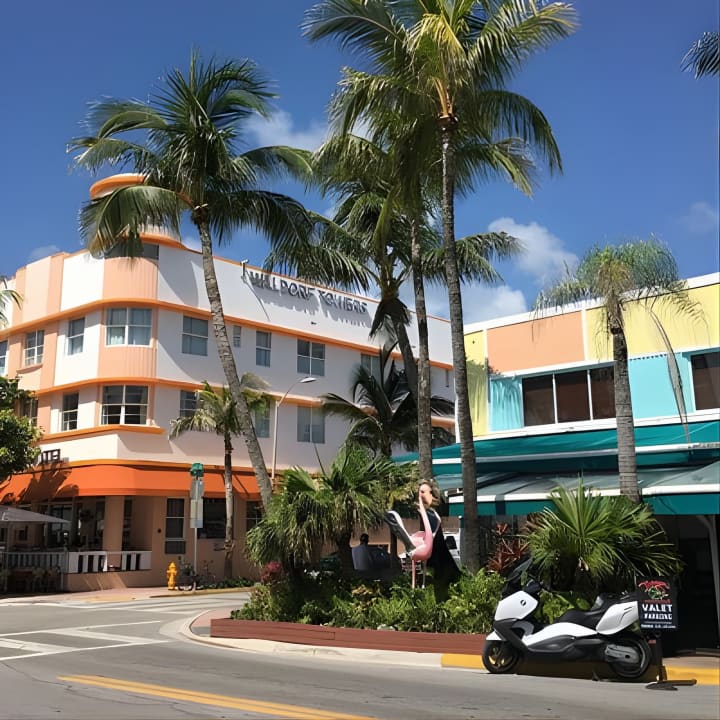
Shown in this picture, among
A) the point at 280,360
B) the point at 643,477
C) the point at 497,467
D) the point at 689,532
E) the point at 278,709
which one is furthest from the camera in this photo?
the point at 280,360

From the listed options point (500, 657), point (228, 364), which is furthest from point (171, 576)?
point (500, 657)

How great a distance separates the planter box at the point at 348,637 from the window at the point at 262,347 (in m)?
23.3

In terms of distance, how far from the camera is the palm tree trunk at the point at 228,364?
59.9 feet

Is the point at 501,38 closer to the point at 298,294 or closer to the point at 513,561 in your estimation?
the point at 513,561

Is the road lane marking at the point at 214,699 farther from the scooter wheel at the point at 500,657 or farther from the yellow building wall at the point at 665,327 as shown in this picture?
the yellow building wall at the point at 665,327

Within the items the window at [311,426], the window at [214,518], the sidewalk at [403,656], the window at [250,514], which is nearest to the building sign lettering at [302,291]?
the window at [311,426]

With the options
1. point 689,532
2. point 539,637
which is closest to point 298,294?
point 689,532

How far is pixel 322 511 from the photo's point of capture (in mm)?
14539

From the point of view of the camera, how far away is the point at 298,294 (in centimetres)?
4112

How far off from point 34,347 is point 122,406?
6460mm

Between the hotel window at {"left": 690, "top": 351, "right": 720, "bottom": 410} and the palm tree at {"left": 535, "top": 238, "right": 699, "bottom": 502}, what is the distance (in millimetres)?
2745

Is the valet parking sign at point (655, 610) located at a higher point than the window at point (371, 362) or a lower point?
lower

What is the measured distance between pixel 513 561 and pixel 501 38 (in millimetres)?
9004

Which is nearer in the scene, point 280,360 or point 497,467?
point 497,467
